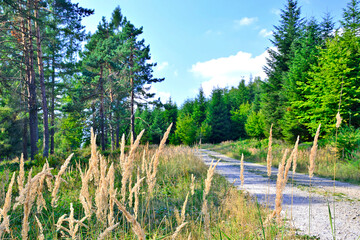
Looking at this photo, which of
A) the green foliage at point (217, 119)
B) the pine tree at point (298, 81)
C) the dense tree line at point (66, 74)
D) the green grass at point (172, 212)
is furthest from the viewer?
the green foliage at point (217, 119)

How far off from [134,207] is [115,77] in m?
19.4

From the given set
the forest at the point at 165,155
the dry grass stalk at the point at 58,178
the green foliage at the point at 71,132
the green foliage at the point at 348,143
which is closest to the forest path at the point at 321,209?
the forest at the point at 165,155

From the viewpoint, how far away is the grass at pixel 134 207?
134 cm

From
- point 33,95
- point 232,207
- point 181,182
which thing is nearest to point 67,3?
point 33,95

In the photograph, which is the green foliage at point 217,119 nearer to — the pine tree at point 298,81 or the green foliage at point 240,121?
the green foliage at point 240,121

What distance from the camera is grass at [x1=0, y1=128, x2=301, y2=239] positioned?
1337 mm

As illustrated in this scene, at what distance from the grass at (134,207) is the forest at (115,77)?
479 centimetres

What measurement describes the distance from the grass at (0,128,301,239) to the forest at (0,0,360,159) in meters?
4.79

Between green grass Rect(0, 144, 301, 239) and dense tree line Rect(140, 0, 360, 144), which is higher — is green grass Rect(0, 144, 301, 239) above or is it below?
below

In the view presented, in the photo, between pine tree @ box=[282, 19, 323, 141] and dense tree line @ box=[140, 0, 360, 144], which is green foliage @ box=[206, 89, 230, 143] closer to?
dense tree line @ box=[140, 0, 360, 144]

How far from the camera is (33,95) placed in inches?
502

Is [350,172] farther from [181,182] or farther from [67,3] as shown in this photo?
[67,3]

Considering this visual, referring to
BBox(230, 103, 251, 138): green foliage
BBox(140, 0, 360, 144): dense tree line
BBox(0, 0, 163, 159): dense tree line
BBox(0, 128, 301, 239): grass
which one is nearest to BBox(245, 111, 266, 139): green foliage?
BBox(140, 0, 360, 144): dense tree line

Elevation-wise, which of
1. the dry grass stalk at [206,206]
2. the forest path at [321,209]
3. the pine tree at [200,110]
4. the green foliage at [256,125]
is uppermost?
the pine tree at [200,110]
